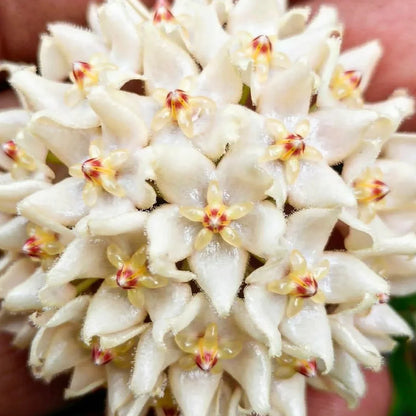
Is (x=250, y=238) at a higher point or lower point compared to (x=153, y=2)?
lower

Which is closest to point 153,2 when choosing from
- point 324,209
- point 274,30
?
point 274,30

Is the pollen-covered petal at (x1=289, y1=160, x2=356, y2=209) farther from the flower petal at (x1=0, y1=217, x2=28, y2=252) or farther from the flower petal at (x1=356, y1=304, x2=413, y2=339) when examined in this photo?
the flower petal at (x1=0, y1=217, x2=28, y2=252)

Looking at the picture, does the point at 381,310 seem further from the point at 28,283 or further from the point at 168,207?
the point at 28,283

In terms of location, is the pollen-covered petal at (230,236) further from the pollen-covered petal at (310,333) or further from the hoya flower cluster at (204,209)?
the pollen-covered petal at (310,333)

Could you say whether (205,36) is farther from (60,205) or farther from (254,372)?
(254,372)

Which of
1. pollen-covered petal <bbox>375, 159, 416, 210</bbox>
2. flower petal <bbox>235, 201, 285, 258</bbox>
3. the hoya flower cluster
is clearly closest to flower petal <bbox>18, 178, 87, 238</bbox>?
the hoya flower cluster

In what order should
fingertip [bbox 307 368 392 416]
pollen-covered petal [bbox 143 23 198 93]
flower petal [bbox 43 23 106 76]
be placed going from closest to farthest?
pollen-covered petal [bbox 143 23 198 93], flower petal [bbox 43 23 106 76], fingertip [bbox 307 368 392 416]
